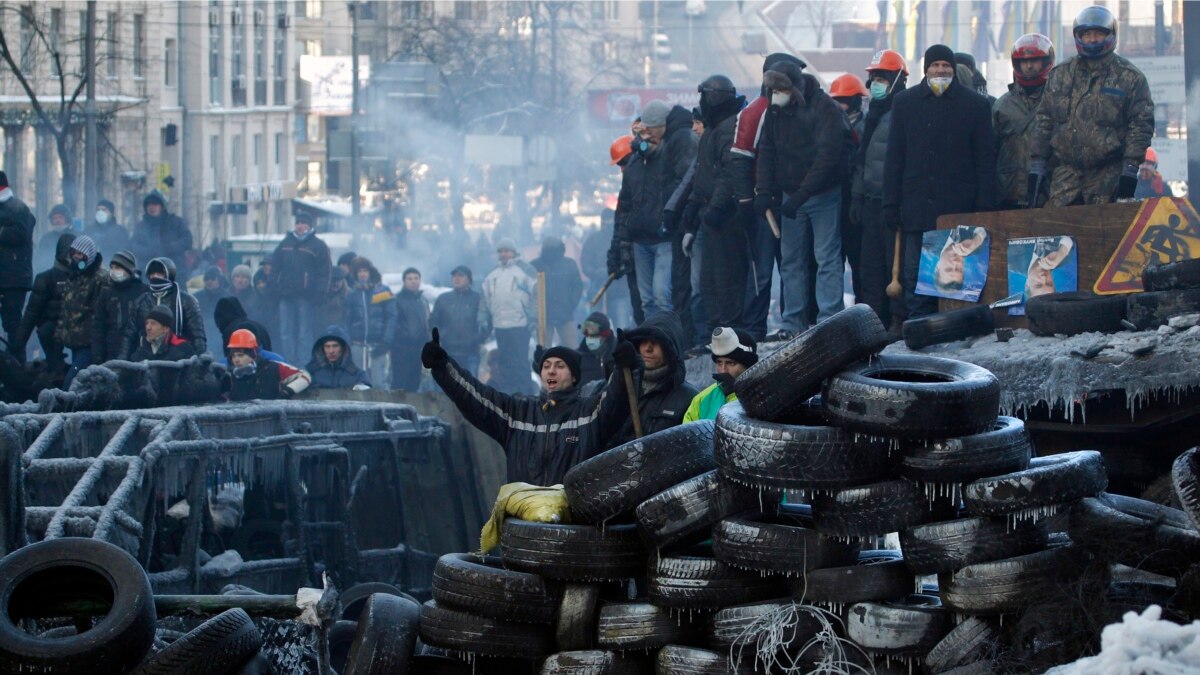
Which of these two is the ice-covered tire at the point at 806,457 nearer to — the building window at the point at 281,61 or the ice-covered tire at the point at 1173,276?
the ice-covered tire at the point at 1173,276

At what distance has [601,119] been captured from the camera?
173 ft

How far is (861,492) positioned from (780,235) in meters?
5.85

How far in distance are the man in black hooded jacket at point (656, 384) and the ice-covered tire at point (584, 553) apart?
5.54 ft

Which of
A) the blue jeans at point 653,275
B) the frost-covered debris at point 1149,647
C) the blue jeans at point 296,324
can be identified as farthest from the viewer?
the blue jeans at point 296,324

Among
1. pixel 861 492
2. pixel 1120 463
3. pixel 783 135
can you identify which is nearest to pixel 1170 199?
pixel 1120 463

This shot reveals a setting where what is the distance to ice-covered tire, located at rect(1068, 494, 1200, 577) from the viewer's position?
6395 millimetres

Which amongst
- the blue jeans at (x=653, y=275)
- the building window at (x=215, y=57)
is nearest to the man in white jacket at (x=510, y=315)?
the blue jeans at (x=653, y=275)

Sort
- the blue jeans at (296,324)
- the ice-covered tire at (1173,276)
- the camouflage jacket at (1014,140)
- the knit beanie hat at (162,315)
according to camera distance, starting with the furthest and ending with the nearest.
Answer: the blue jeans at (296,324) → the knit beanie hat at (162,315) → the camouflage jacket at (1014,140) → the ice-covered tire at (1173,276)

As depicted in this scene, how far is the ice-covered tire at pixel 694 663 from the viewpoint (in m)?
6.73

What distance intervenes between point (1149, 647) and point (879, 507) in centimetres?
162

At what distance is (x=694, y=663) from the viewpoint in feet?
22.4

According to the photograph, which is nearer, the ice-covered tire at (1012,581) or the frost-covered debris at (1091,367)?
the ice-covered tire at (1012,581)

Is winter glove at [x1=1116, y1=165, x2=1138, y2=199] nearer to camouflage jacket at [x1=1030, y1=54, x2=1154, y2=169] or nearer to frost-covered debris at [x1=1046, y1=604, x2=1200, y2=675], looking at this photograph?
camouflage jacket at [x1=1030, y1=54, x2=1154, y2=169]

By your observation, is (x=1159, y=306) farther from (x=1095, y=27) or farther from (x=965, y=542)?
(x=965, y=542)
